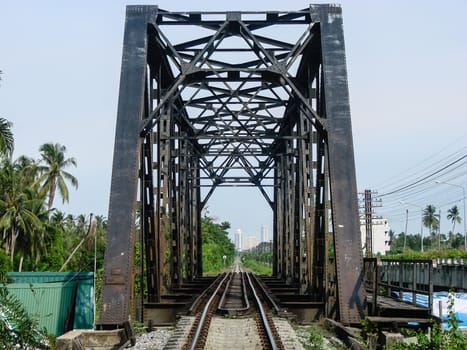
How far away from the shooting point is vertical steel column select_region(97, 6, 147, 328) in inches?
409

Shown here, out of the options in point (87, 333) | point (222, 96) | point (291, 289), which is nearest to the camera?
point (87, 333)

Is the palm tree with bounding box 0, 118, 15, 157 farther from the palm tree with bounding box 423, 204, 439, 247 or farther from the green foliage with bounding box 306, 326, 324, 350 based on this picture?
the palm tree with bounding box 423, 204, 439, 247

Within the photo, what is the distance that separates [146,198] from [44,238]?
1486 inches

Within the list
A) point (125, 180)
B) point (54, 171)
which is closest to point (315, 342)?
point (125, 180)

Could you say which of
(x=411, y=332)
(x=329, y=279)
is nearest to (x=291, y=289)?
(x=329, y=279)

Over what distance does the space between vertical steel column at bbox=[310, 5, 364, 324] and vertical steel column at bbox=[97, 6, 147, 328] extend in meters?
3.60

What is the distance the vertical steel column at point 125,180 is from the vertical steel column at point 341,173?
11.8 feet

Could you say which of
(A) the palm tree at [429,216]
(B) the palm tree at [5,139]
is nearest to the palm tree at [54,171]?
(B) the palm tree at [5,139]

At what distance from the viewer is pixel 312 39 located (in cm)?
1356

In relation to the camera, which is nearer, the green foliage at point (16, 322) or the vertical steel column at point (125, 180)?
the green foliage at point (16, 322)

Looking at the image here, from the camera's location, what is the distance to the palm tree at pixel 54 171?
61531mm

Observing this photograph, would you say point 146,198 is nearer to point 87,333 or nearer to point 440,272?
point 87,333

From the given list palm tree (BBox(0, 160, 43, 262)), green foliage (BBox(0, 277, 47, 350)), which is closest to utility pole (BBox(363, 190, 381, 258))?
palm tree (BBox(0, 160, 43, 262))

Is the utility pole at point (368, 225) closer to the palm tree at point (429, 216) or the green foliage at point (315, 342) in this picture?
the green foliage at point (315, 342)
